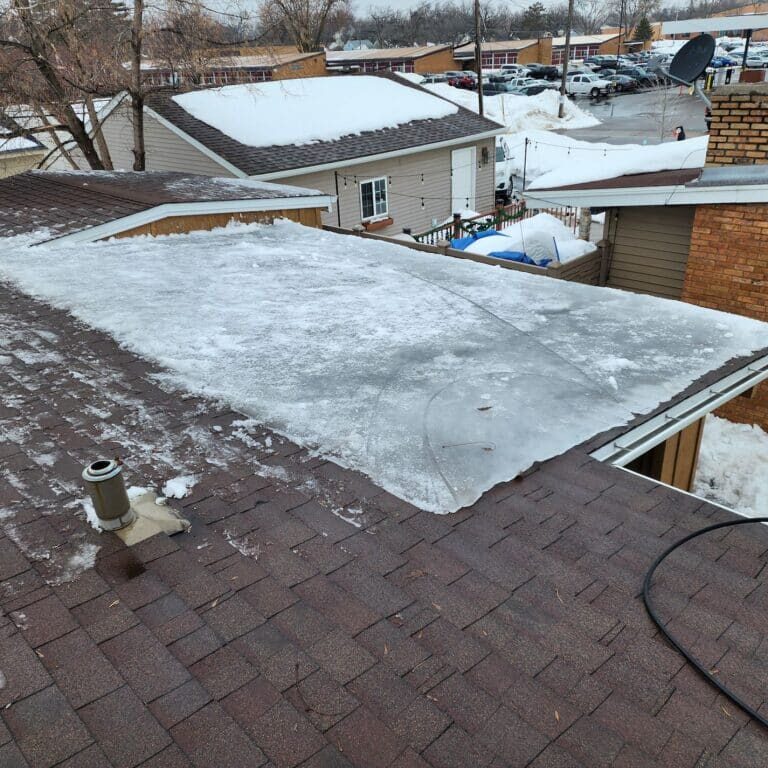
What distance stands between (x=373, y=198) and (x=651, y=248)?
Answer: 10134mm

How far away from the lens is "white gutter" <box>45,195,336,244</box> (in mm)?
8352

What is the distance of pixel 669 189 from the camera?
29.4 ft

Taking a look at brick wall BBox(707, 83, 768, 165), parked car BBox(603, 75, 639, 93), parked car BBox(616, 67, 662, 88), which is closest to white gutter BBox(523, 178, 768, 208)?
brick wall BBox(707, 83, 768, 165)

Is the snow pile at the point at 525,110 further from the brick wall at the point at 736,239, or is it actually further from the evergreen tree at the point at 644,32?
the evergreen tree at the point at 644,32

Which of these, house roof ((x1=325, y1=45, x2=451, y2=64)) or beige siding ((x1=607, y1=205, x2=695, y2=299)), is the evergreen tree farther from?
beige siding ((x1=607, y1=205, x2=695, y2=299))

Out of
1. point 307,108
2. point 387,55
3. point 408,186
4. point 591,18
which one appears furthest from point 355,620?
point 591,18

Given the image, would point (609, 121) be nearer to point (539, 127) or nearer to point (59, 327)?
point (539, 127)

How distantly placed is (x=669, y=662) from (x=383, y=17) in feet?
337

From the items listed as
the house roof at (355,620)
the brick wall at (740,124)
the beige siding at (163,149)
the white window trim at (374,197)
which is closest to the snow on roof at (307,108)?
the beige siding at (163,149)

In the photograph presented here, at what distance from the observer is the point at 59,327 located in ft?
18.9

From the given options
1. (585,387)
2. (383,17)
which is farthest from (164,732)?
(383,17)

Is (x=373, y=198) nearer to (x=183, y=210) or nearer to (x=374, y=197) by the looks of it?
(x=374, y=197)

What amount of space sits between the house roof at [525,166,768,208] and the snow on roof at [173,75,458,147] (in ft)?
31.5

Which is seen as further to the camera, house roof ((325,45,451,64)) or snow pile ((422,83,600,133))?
house roof ((325,45,451,64))
